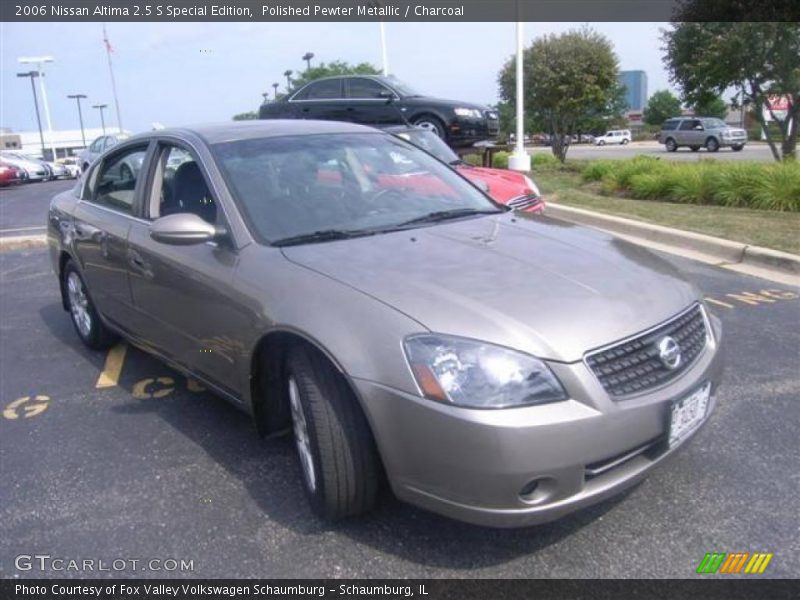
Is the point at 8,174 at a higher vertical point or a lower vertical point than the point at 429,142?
lower

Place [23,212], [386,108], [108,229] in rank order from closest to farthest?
[108,229]
[386,108]
[23,212]

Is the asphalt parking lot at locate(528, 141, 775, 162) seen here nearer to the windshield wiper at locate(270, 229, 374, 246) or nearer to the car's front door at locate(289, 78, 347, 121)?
the car's front door at locate(289, 78, 347, 121)

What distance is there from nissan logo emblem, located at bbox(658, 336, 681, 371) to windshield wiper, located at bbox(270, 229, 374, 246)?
1307 millimetres

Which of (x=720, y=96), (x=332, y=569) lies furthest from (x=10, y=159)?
(x=332, y=569)

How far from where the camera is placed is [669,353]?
7.88ft

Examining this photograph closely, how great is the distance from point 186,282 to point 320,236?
730mm

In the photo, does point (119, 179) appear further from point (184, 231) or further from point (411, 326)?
point (411, 326)

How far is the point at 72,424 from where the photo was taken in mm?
3758

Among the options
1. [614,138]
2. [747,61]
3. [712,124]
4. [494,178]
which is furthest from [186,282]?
[614,138]

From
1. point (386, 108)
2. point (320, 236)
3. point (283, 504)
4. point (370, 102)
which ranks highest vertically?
point (370, 102)

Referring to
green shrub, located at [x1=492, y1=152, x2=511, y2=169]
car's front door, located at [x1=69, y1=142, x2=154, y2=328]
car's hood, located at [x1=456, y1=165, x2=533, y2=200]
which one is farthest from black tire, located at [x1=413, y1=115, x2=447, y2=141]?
car's front door, located at [x1=69, y1=142, x2=154, y2=328]

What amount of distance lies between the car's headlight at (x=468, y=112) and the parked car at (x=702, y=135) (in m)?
23.7

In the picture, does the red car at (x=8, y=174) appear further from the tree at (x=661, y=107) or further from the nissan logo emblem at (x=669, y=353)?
the tree at (x=661, y=107)

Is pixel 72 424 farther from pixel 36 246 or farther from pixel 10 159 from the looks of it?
pixel 10 159
